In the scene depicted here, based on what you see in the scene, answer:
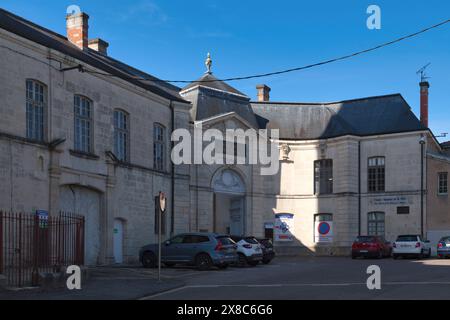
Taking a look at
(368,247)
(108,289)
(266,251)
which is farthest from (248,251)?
(108,289)

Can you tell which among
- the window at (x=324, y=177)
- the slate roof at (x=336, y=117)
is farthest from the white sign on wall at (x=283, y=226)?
the slate roof at (x=336, y=117)

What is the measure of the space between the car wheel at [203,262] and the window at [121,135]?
716 centimetres

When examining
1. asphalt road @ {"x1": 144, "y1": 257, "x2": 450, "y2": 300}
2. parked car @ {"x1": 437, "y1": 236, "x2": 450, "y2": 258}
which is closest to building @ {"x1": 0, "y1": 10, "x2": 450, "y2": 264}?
parked car @ {"x1": 437, "y1": 236, "x2": 450, "y2": 258}

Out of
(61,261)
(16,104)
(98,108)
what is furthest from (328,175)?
(61,261)

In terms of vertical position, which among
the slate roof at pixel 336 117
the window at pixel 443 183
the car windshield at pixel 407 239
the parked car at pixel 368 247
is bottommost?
the parked car at pixel 368 247

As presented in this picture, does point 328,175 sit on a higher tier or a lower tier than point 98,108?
lower

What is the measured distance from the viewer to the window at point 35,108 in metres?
24.2

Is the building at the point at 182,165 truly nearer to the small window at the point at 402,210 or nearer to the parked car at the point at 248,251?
the small window at the point at 402,210

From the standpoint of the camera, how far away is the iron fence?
17031 mm

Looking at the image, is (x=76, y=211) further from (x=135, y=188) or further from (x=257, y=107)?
(x=257, y=107)

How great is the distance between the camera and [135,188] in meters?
30.6

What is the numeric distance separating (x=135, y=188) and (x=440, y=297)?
1899 centimetres

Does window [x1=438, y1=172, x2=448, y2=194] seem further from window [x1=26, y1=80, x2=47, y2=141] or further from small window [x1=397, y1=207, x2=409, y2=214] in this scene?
window [x1=26, y1=80, x2=47, y2=141]
